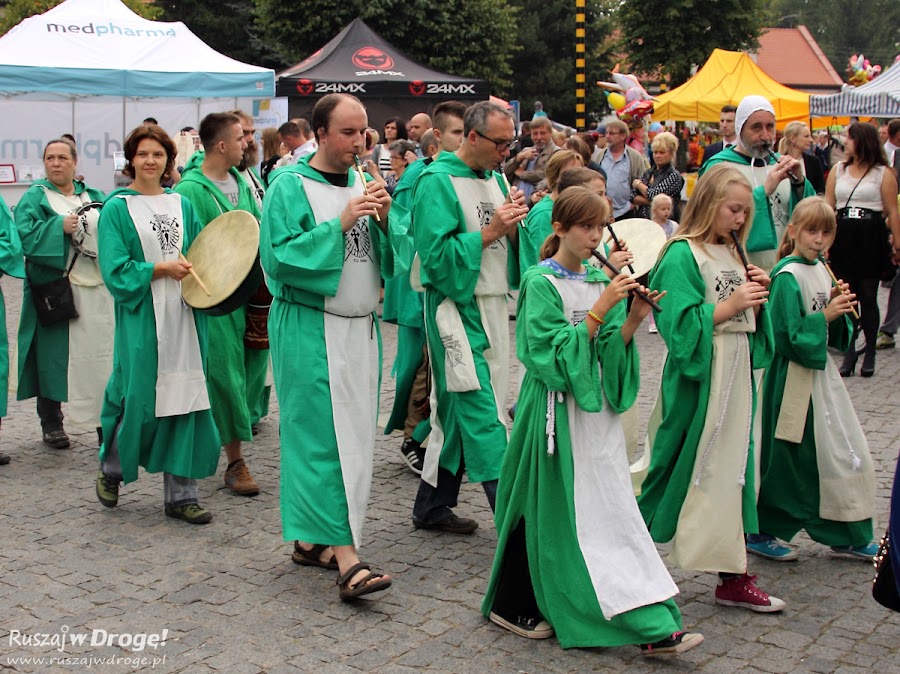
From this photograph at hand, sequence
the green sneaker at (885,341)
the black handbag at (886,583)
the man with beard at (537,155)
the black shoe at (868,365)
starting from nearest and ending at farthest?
the black handbag at (886,583) < the black shoe at (868,365) < the green sneaker at (885,341) < the man with beard at (537,155)

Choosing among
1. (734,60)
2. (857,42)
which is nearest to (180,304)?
(734,60)

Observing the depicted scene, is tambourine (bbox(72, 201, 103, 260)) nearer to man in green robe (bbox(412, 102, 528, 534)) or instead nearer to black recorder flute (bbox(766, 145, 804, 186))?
man in green robe (bbox(412, 102, 528, 534))

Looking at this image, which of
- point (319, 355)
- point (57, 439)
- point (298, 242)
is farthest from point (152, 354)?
point (57, 439)

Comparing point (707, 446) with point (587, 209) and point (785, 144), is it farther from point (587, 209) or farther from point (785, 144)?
point (785, 144)

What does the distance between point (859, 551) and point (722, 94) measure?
1794cm

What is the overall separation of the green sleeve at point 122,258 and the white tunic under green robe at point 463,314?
1.43 metres

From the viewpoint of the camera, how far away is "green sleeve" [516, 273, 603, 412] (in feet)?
13.4

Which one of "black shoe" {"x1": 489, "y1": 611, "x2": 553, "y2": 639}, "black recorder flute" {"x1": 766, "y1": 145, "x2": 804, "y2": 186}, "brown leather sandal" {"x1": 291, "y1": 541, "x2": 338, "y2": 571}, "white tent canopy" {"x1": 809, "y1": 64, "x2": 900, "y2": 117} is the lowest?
"brown leather sandal" {"x1": 291, "y1": 541, "x2": 338, "y2": 571}

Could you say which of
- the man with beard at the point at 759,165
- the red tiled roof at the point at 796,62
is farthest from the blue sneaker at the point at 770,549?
the red tiled roof at the point at 796,62

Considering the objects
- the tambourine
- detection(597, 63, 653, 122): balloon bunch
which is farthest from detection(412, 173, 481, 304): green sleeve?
detection(597, 63, 653, 122): balloon bunch

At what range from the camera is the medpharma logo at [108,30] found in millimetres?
14922

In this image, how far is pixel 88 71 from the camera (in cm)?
1430

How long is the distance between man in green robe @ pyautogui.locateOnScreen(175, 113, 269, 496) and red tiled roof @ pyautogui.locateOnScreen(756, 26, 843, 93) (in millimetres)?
64264

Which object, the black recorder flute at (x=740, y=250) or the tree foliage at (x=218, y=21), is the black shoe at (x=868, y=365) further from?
the tree foliage at (x=218, y=21)
